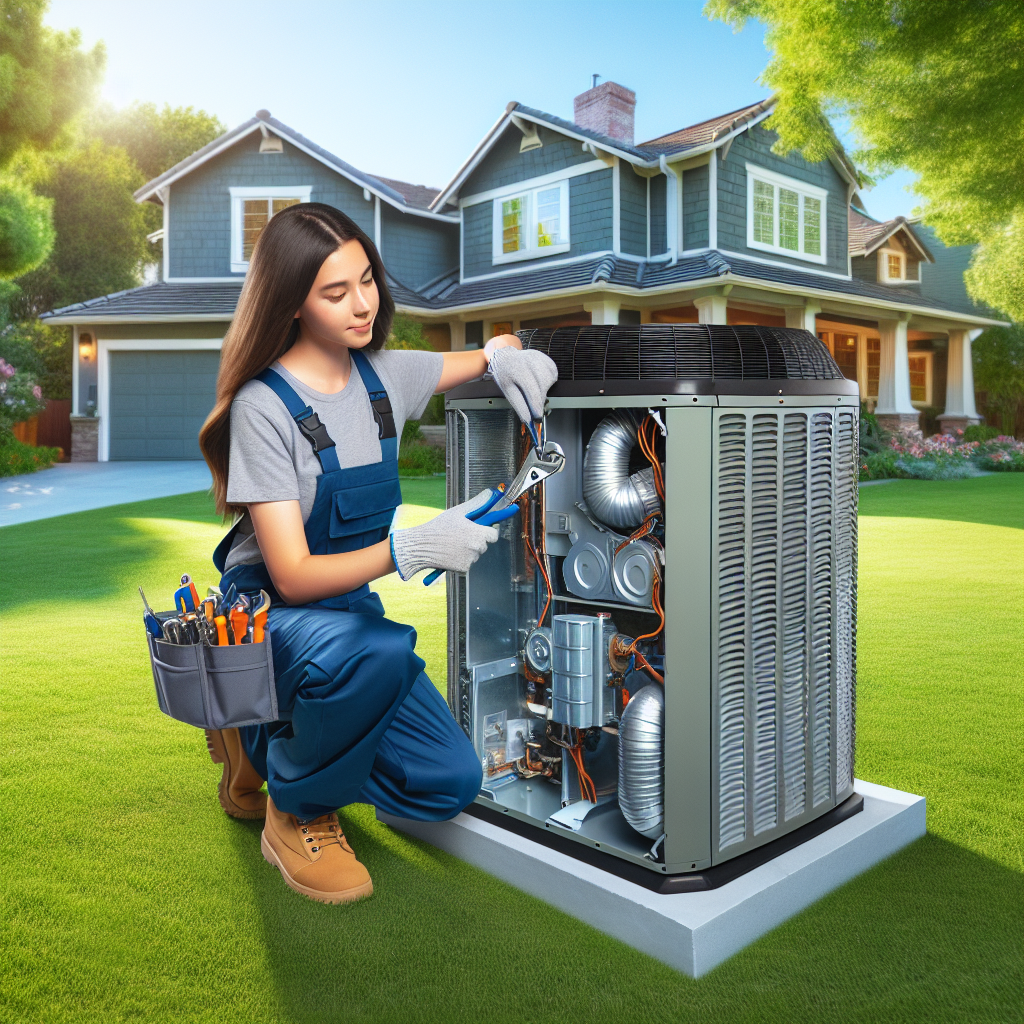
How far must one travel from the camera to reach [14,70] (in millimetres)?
11406

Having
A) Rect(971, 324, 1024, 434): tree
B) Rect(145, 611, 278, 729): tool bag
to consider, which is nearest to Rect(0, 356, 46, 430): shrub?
Rect(145, 611, 278, 729): tool bag

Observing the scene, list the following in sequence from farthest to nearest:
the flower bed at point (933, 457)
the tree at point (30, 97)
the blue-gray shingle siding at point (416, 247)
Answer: the blue-gray shingle siding at point (416, 247) → the flower bed at point (933, 457) → the tree at point (30, 97)

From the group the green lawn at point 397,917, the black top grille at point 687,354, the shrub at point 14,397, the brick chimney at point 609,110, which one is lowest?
the green lawn at point 397,917

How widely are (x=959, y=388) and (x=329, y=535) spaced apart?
66.2 ft

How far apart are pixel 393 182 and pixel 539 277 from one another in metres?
6.57

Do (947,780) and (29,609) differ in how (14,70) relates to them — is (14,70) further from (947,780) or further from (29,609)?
(947,780)

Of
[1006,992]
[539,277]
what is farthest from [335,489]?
[539,277]

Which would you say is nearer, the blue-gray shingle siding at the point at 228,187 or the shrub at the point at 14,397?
the shrub at the point at 14,397

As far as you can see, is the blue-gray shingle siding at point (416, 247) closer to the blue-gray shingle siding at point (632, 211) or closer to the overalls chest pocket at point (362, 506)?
the blue-gray shingle siding at point (632, 211)

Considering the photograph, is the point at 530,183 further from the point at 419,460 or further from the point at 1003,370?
the point at 1003,370

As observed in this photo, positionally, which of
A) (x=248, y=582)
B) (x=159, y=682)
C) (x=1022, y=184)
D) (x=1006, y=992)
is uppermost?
(x=1022, y=184)

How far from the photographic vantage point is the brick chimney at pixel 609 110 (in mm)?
16469

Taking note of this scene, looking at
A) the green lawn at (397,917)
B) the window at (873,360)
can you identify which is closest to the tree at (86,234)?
the window at (873,360)

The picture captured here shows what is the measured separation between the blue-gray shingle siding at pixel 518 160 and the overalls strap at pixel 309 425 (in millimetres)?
13994
